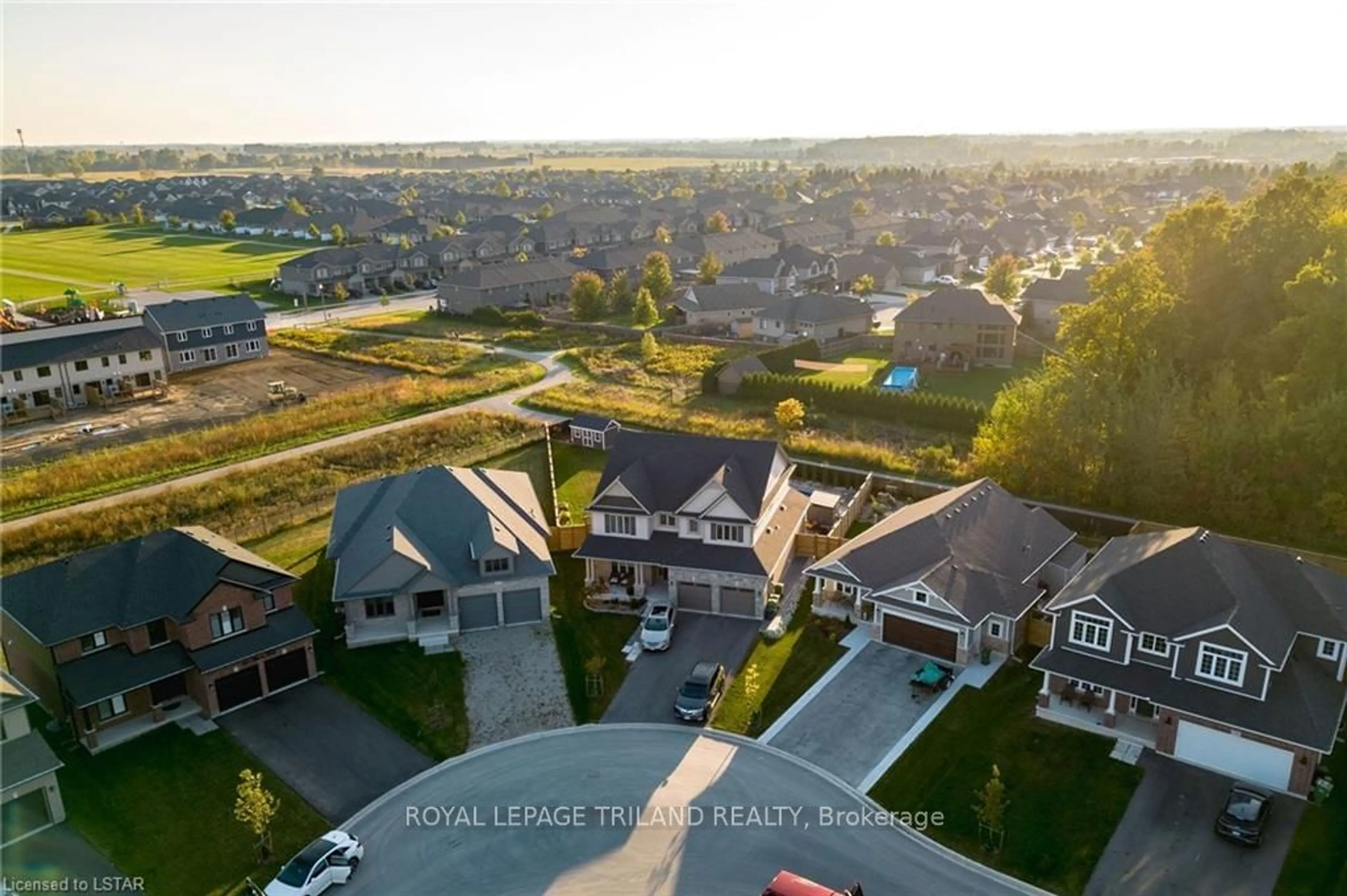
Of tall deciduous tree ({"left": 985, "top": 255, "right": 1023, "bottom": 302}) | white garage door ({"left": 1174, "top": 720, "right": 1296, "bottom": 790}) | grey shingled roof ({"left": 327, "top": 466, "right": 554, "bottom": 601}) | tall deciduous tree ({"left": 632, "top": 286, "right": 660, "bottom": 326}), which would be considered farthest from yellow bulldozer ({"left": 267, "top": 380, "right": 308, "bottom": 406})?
tall deciduous tree ({"left": 985, "top": 255, "right": 1023, "bottom": 302})

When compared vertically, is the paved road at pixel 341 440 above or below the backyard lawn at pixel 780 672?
above

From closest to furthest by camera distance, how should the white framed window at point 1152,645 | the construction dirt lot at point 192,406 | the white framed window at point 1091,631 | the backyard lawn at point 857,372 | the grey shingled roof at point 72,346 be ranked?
the white framed window at point 1152,645 < the white framed window at point 1091,631 < the construction dirt lot at point 192,406 < the grey shingled roof at point 72,346 < the backyard lawn at point 857,372

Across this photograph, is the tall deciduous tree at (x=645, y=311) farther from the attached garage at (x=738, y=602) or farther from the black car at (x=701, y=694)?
the black car at (x=701, y=694)

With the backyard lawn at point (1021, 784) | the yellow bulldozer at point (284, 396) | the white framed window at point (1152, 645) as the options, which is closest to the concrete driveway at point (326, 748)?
the backyard lawn at point (1021, 784)

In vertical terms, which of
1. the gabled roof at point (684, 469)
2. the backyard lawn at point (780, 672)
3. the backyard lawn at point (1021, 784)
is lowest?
the backyard lawn at point (1021, 784)

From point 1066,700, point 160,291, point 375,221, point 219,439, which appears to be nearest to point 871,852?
point 1066,700

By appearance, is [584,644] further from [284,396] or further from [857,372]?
[857,372]

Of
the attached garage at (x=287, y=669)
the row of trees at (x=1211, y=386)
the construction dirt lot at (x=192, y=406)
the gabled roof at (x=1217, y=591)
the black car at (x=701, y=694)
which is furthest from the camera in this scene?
the construction dirt lot at (x=192, y=406)

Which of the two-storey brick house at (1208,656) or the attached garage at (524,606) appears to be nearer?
the two-storey brick house at (1208,656)
